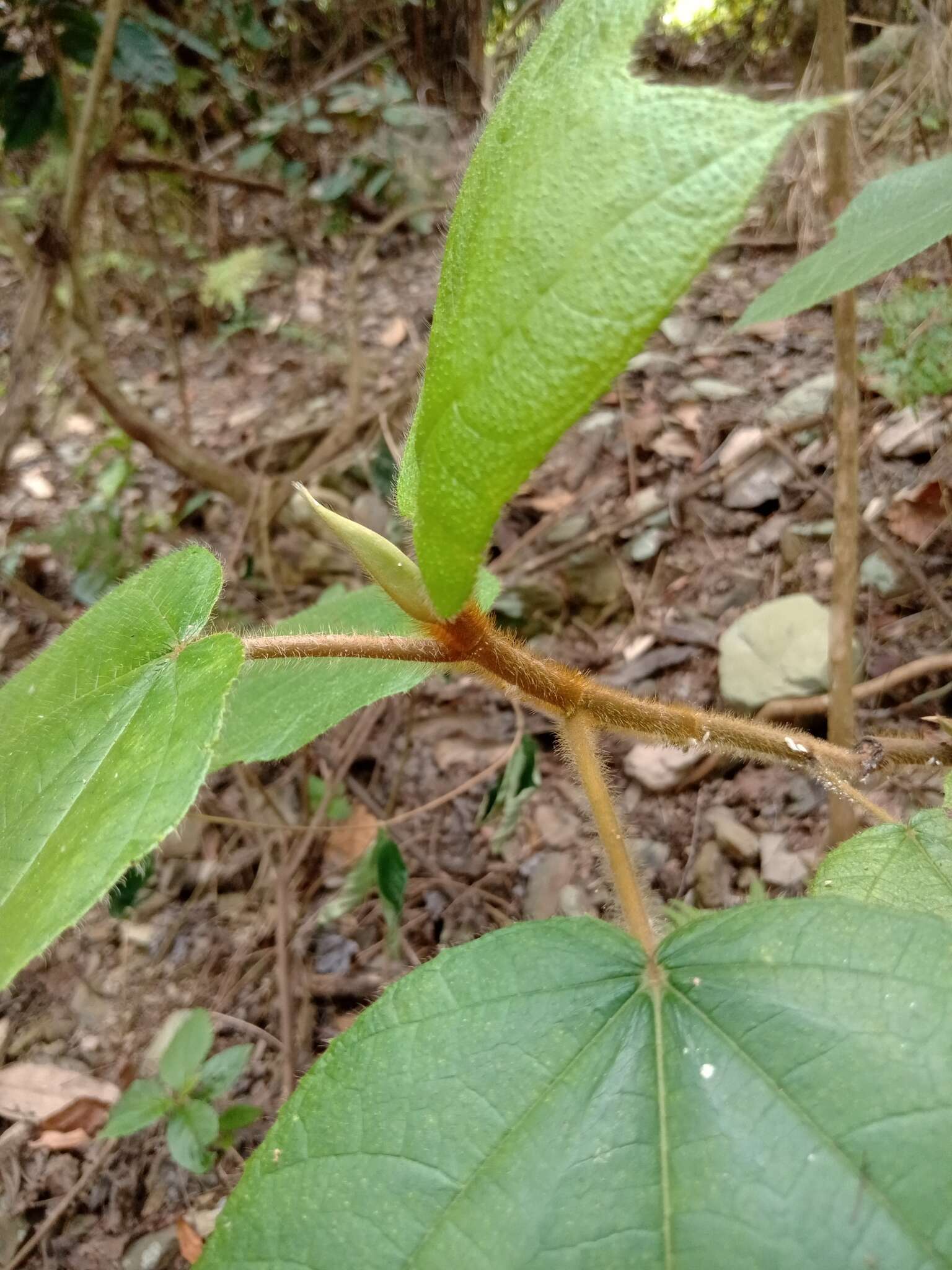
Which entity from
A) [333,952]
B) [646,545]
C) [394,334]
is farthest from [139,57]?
[333,952]

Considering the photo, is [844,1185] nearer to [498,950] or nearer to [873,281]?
[498,950]

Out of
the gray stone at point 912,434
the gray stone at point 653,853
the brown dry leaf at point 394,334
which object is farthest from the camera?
the brown dry leaf at point 394,334

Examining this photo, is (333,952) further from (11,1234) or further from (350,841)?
(11,1234)

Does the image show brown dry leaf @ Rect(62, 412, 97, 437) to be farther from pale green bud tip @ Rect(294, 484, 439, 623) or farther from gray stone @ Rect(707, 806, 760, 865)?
pale green bud tip @ Rect(294, 484, 439, 623)

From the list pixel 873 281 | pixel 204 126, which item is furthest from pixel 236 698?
pixel 204 126

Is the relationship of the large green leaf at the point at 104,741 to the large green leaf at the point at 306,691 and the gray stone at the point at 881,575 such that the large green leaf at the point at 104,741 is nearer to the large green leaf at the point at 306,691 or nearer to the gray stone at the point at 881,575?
the large green leaf at the point at 306,691

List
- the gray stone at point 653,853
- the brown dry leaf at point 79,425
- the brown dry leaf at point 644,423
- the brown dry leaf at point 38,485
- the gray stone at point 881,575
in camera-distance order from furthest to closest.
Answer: the brown dry leaf at point 79,425 → the brown dry leaf at point 38,485 → the brown dry leaf at point 644,423 → the gray stone at point 881,575 → the gray stone at point 653,853

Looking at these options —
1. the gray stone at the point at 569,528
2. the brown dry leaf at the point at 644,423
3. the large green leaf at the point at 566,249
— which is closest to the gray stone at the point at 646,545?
the gray stone at the point at 569,528
